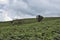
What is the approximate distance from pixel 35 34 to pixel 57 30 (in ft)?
11.3

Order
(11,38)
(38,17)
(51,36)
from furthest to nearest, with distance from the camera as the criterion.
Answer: (38,17)
(51,36)
(11,38)

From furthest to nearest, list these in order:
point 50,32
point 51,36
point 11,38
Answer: point 50,32 < point 51,36 < point 11,38

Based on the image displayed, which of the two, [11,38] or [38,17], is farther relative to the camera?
[38,17]

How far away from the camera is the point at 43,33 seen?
20734mm

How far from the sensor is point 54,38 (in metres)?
19.2

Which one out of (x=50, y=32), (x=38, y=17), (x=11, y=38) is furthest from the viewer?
(x=38, y=17)

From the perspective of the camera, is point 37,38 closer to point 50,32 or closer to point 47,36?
point 47,36

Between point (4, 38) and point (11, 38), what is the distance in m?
0.65

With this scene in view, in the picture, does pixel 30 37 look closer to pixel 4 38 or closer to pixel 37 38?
pixel 37 38

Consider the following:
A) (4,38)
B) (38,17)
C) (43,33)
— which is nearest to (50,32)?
(43,33)

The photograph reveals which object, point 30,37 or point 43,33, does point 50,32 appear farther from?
point 30,37

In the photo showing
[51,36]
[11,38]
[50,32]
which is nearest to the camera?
[11,38]

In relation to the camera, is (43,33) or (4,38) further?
(43,33)

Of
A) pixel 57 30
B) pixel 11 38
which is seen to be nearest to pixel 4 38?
pixel 11 38
